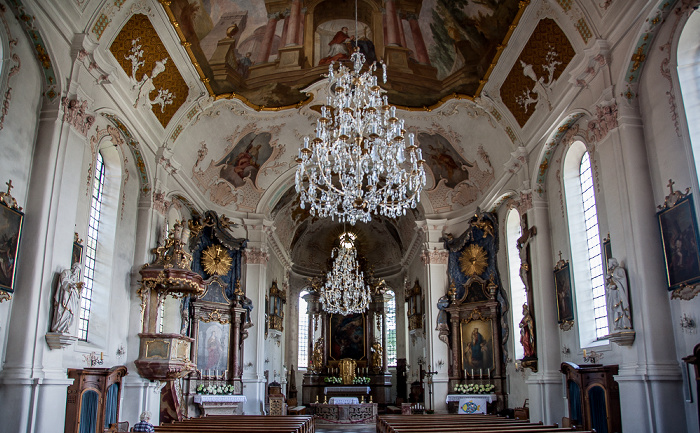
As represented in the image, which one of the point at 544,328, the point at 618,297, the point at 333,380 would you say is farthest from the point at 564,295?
the point at 333,380

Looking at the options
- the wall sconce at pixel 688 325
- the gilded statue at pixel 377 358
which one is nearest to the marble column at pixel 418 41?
the wall sconce at pixel 688 325

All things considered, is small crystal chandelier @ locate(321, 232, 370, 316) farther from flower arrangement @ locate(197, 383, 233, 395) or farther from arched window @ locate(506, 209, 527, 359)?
arched window @ locate(506, 209, 527, 359)

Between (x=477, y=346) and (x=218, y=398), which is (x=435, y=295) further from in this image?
(x=218, y=398)

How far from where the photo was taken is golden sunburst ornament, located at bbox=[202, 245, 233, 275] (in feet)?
59.6

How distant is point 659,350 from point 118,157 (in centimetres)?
1184

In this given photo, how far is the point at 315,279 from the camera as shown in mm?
27156

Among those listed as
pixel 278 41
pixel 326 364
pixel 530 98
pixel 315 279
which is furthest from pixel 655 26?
pixel 326 364

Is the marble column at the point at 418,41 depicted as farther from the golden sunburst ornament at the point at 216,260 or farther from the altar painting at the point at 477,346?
the golden sunburst ornament at the point at 216,260

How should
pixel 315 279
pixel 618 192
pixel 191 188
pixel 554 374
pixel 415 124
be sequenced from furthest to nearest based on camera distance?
pixel 315 279
pixel 415 124
pixel 191 188
pixel 554 374
pixel 618 192

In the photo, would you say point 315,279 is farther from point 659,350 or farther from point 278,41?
point 659,350

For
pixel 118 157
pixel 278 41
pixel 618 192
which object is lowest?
pixel 618 192

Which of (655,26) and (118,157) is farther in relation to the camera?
(118,157)

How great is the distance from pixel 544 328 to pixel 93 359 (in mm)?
10050

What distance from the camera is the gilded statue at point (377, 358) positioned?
27.0m
